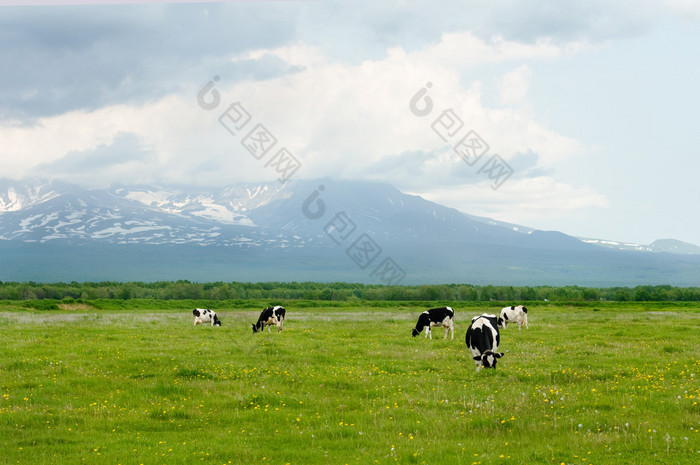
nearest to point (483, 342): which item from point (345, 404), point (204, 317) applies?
point (345, 404)

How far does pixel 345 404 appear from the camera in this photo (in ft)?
51.8

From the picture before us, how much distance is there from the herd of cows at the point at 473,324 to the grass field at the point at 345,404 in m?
0.74

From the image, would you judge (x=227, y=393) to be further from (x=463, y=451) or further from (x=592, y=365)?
(x=592, y=365)

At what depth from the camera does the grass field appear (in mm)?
11750

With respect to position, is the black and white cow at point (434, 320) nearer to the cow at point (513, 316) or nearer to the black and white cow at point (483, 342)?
the cow at point (513, 316)

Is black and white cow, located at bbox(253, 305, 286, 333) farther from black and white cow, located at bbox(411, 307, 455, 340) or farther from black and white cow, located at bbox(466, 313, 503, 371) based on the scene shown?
black and white cow, located at bbox(466, 313, 503, 371)

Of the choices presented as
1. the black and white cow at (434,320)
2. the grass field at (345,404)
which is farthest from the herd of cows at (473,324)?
the grass field at (345,404)

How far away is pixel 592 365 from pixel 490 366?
4076 mm

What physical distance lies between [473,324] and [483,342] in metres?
1.40

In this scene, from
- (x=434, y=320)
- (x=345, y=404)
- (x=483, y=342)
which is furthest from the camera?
(x=434, y=320)

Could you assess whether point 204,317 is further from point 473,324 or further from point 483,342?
point 483,342

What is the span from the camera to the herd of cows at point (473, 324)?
21219 mm

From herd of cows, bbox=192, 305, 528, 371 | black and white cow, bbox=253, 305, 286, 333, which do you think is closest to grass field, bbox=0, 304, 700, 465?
herd of cows, bbox=192, 305, 528, 371

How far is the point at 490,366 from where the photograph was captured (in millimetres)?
20562
